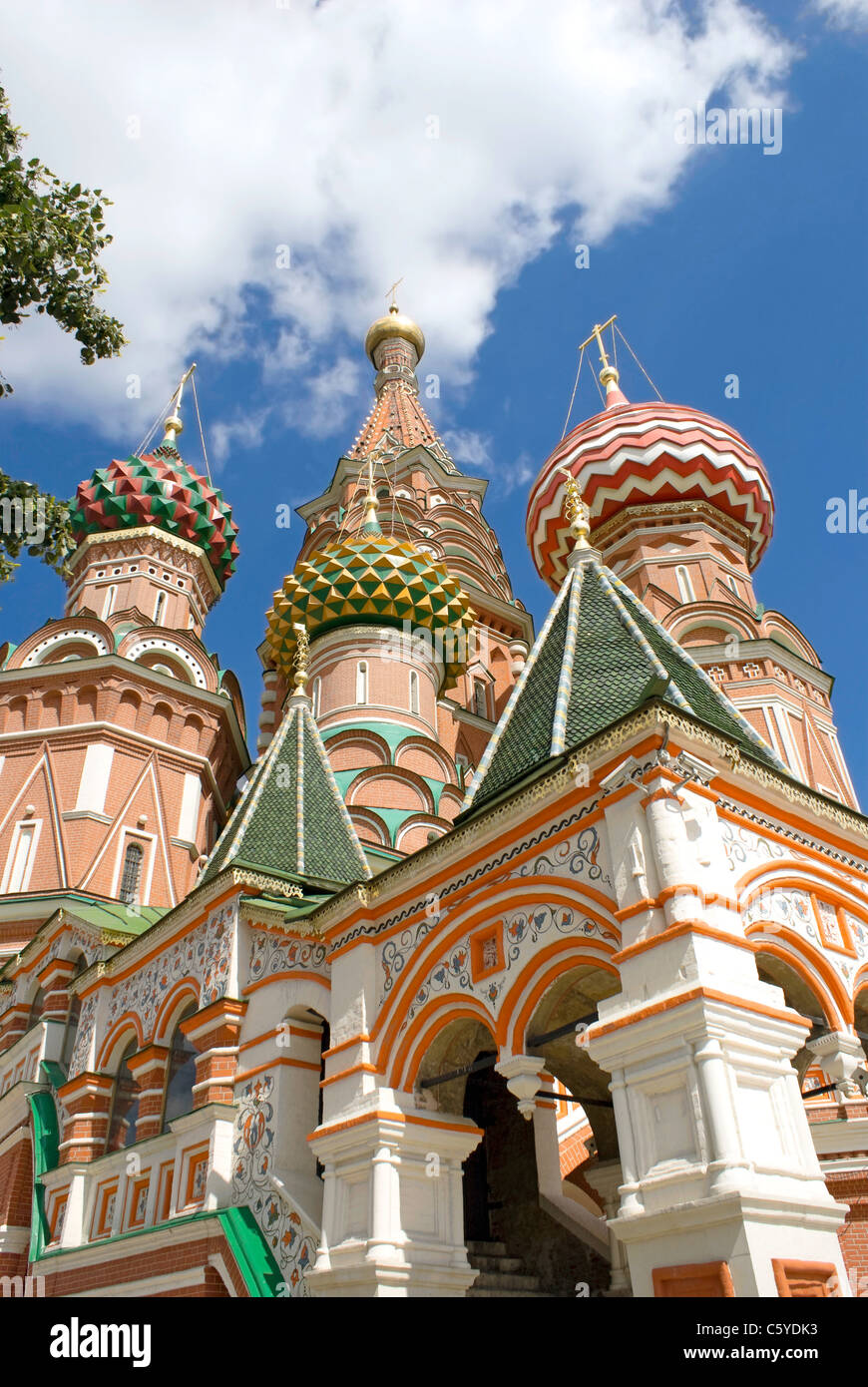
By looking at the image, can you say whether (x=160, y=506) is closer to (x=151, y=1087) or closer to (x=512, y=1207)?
(x=151, y=1087)

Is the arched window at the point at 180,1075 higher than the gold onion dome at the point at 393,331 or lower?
lower

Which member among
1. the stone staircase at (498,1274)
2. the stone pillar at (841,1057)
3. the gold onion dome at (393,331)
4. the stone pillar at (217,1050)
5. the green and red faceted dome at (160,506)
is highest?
the gold onion dome at (393,331)

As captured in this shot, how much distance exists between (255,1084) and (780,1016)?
4011mm

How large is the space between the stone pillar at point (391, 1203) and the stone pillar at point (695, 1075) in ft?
5.26

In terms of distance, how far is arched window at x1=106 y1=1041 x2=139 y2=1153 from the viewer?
8.91 metres

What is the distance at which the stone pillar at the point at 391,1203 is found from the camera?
563 centimetres

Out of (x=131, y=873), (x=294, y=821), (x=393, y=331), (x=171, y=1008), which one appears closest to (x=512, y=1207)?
(x=171, y=1008)

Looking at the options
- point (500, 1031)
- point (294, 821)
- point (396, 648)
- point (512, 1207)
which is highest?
point (396, 648)

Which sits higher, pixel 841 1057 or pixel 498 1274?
pixel 841 1057

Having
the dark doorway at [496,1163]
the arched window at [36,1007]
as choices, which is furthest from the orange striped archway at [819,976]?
the arched window at [36,1007]

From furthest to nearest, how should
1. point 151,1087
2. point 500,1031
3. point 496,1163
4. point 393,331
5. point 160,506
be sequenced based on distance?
point 393,331
point 160,506
point 151,1087
point 496,1163
point 500,1031

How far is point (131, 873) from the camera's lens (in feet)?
54.3

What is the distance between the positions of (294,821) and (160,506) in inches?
576

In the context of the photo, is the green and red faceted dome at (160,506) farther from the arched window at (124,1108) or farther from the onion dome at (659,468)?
the arched window at (124,1108)
